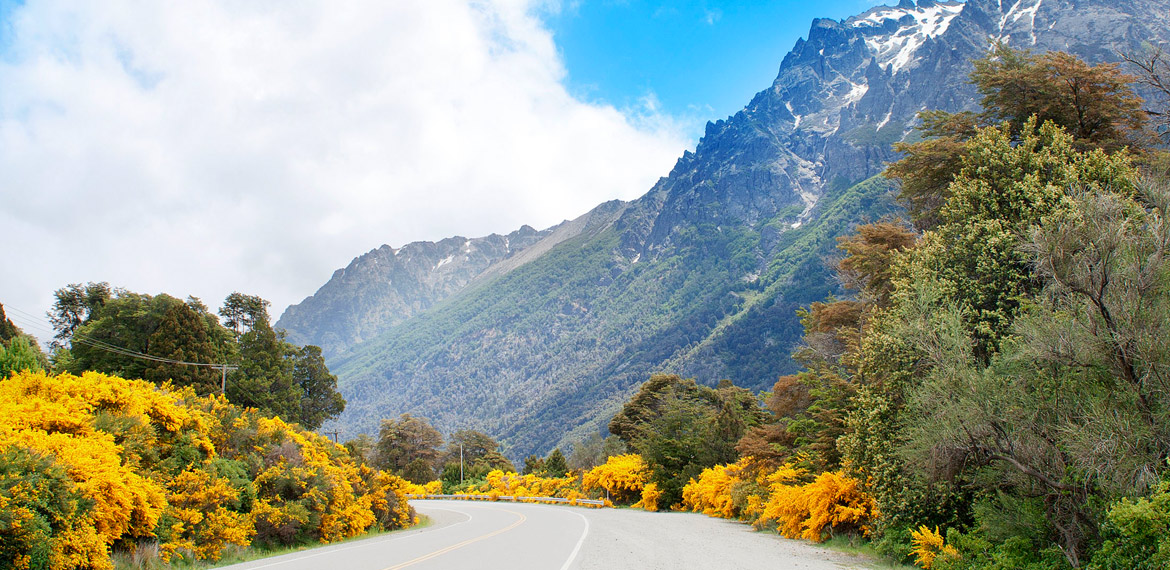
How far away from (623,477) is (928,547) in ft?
88.7

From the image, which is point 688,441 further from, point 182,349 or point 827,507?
point 182,349

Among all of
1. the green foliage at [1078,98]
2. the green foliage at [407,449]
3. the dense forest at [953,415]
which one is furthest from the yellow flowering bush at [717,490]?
the green foliage at [407,449]

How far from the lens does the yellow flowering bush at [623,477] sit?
36875mm

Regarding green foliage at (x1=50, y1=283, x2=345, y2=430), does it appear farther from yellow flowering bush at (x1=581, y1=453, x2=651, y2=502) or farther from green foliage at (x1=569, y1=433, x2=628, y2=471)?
green foliage at (x1=569, y1=433, x2=628, y2=471)

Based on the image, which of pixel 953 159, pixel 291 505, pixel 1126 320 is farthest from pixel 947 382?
pixel 291 505

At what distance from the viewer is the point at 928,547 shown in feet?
37.3

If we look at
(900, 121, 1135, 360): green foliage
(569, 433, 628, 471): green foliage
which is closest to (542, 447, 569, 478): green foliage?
(569, 433, 628, 471): green foliage

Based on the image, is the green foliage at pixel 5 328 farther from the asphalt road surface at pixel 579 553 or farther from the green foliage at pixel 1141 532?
the green foliage at pixel 1141 532

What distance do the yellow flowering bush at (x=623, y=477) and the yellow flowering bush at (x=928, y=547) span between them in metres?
25.1

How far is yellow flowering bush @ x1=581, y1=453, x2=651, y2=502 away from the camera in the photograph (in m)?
36.9

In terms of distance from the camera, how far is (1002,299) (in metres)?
11.6

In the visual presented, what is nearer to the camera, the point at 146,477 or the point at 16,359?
the point at 146,477

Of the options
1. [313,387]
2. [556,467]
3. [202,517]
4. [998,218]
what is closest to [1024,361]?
[998,218]

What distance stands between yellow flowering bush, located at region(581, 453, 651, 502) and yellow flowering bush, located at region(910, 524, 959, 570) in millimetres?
25065
